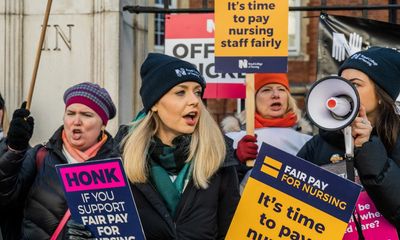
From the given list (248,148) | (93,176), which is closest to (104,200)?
(93,176)

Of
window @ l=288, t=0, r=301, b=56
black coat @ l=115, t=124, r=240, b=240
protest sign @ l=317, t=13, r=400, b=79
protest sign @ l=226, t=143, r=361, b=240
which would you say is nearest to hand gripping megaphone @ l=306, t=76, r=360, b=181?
protest sign @ l=226, t=143, r=361, b=240

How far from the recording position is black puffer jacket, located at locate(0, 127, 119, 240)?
136 inches

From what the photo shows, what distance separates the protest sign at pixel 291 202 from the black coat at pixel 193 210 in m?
0.10

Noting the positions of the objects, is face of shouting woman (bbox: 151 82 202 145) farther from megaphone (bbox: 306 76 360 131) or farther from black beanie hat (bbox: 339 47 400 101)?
black beanie hat (bbox: 339 47 400 101)

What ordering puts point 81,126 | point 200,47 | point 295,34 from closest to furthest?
1. point 81,126
2. point 200,47
3. point 295,34

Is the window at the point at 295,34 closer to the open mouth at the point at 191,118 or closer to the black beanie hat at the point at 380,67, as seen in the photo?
the black beanie hat at the point at 380,67

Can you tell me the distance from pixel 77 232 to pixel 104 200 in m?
0.16

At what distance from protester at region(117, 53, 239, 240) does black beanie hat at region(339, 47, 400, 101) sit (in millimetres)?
644

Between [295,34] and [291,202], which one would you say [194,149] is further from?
[295,34]

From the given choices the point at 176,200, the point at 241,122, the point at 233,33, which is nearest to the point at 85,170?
the point at 176,200

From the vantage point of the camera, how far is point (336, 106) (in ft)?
9.15

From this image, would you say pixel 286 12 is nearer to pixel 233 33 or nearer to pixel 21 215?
pixel 233 33

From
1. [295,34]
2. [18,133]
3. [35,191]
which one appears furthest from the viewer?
[295,34]

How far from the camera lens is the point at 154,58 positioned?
3.26 meters
